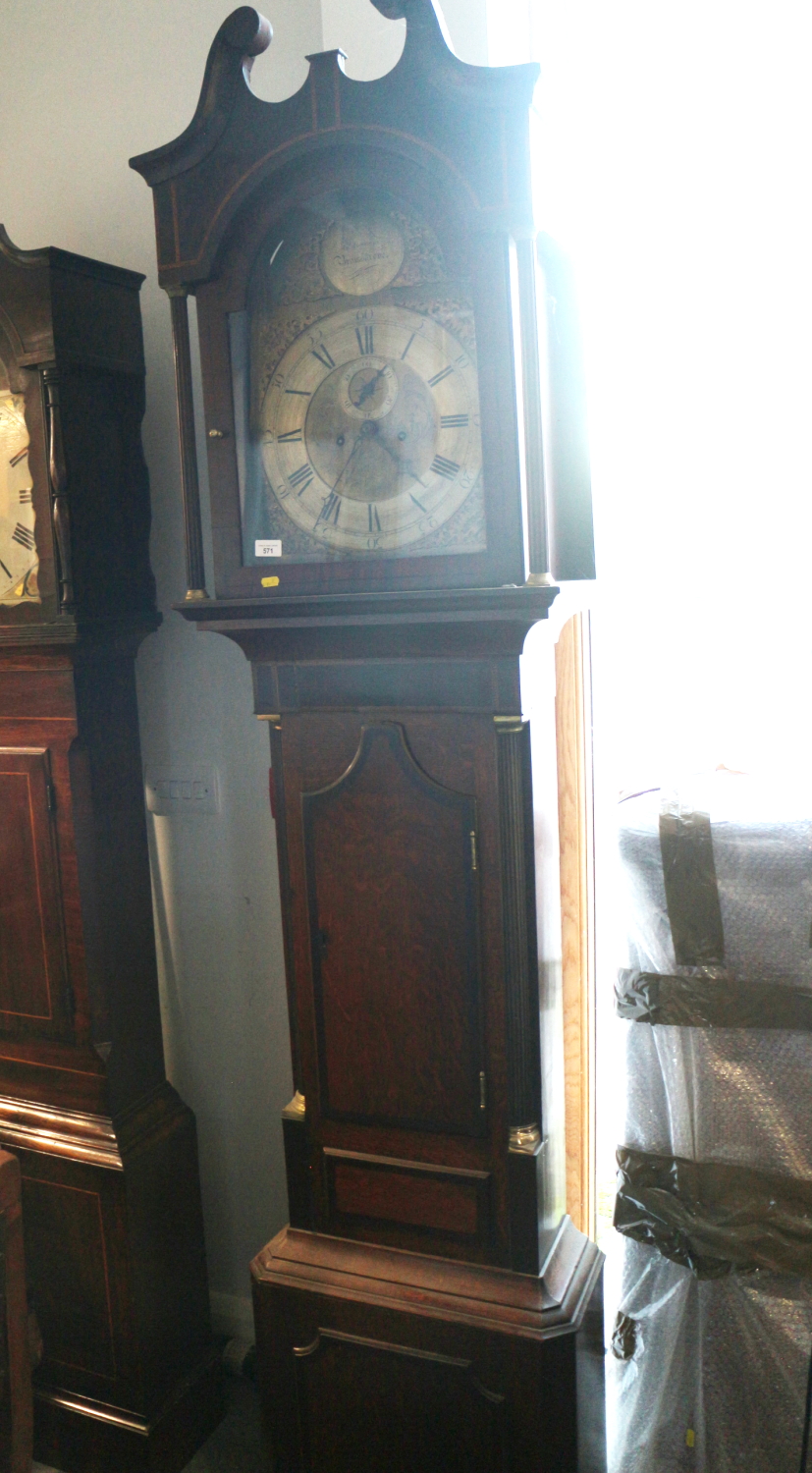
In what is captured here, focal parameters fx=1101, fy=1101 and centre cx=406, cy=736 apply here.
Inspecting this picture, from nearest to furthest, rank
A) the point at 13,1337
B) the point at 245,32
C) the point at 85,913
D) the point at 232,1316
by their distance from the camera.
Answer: the point at 245,32
the point at 13,1337
the point at 85,913
the point at 232,1316

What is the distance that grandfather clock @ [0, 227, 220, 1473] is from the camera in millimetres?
1765

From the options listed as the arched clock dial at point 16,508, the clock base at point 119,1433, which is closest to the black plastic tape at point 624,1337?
the clock base at point 119,1433

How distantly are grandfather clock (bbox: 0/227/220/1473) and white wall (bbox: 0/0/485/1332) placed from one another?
0.11 m

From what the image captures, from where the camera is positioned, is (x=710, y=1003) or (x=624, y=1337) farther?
(x=624, y=1337)

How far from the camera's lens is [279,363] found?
4.69ft

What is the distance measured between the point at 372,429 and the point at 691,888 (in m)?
0.71

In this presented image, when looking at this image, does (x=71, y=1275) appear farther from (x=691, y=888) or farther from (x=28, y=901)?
(x=691, y=888)

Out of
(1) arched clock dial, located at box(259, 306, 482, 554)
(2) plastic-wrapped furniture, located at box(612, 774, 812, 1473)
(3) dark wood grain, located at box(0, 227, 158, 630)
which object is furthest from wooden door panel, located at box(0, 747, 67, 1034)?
(2) plastic-wrapped furniture, located at box(612, 774, 812, 1473)

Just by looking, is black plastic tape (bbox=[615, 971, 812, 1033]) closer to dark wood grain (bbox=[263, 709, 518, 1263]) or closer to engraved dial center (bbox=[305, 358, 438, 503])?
dark wood grain (bbox=[263, 709, 518, 1263])

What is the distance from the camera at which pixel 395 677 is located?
1.46m

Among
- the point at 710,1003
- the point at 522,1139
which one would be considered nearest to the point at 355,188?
the point at 710,1003

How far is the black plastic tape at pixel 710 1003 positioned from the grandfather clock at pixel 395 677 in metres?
0.14

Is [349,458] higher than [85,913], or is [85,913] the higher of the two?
[349,458]

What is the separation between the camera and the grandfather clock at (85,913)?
1.76 m
